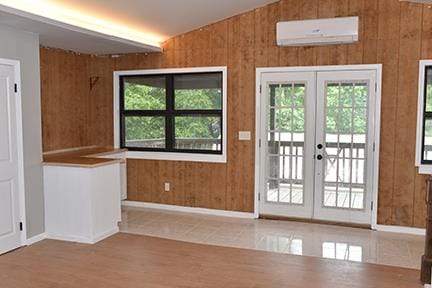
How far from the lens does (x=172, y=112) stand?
240 inches

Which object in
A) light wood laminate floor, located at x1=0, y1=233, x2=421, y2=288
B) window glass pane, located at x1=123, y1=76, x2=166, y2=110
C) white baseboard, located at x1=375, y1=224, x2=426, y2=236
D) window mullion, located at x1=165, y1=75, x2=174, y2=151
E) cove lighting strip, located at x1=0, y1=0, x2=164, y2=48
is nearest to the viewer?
light wood laminate floor, located at x1=0, y1=233, x2=421, y2=288

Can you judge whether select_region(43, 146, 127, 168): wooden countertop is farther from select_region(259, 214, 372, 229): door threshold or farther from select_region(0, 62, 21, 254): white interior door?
select_region(259, 214, 372, 229): door threshold

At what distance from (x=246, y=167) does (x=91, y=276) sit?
8.84 ft

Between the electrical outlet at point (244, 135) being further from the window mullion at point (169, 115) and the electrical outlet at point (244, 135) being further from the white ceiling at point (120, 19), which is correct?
the white ceiling at point (120, 19)

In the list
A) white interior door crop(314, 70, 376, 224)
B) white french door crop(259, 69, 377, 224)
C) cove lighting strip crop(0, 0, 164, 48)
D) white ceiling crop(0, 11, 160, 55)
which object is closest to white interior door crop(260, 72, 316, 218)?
white french door crop(259, 69, 377, 224)

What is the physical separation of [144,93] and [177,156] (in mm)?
1131

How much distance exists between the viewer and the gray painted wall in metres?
4.33

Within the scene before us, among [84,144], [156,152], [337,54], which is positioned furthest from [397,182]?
[84,144]

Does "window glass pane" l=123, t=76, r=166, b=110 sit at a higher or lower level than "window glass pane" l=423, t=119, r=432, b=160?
higher

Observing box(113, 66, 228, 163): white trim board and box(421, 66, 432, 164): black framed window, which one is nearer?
box(421, 66, 432, 164): black framed window

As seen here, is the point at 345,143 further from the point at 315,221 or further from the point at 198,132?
the point at 198,132

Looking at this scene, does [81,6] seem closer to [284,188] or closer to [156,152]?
[156,152]

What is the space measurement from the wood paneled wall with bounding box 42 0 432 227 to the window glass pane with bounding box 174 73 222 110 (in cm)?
20

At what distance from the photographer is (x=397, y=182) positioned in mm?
5027
